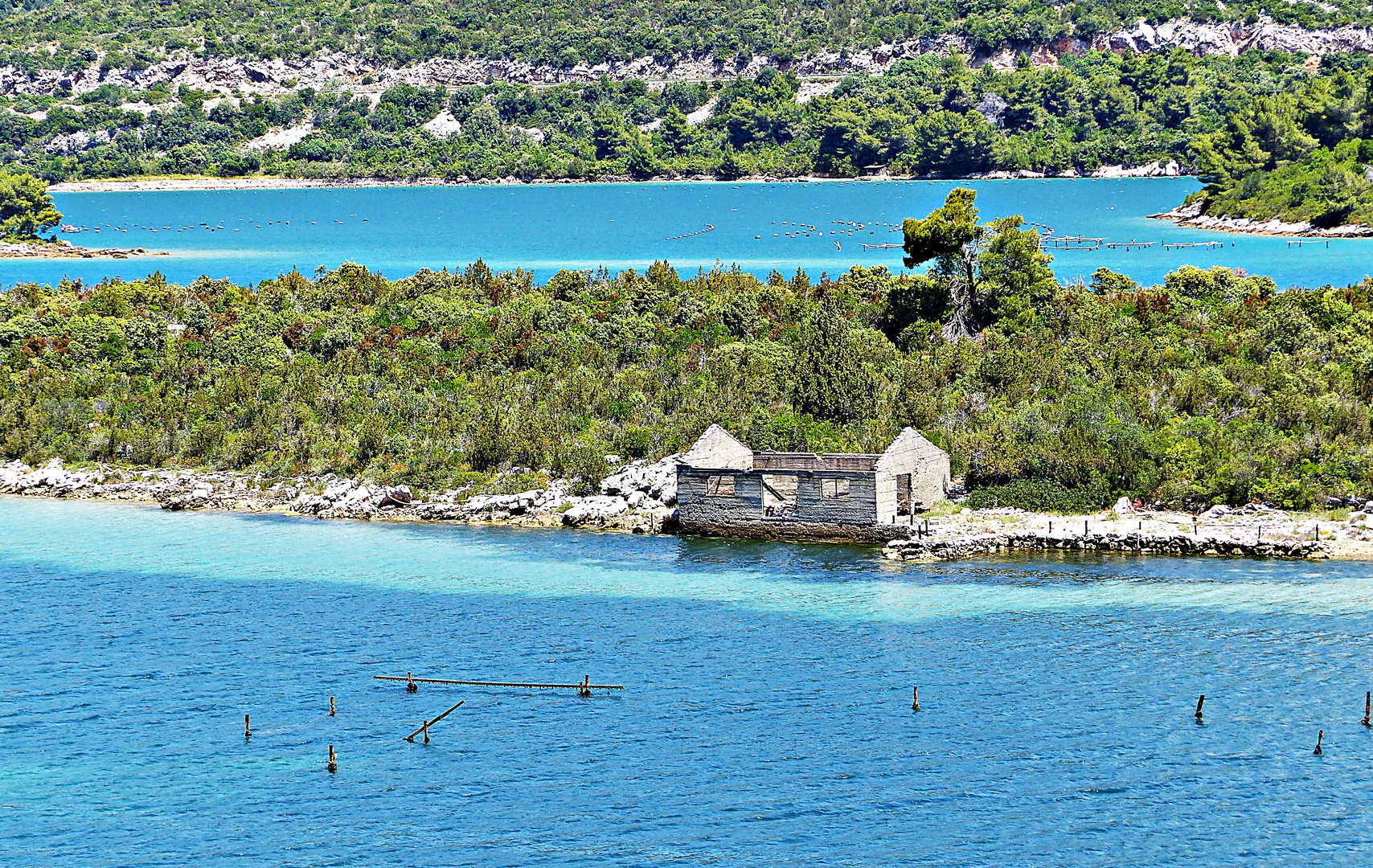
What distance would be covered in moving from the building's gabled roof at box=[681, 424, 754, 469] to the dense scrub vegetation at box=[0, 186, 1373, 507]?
83.4 inches

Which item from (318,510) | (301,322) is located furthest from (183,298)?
(318,510)

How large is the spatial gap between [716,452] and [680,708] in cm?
1336

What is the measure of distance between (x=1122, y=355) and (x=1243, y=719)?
24739 millimetres

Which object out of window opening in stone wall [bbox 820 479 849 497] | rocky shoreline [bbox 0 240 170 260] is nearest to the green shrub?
window opening in stone wall [bbox 820 479 849 497]

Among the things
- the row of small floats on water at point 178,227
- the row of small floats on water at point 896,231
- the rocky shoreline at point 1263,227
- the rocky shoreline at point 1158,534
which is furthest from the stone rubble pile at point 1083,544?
the row of small floats on water at point 178,227

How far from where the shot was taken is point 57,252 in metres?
127

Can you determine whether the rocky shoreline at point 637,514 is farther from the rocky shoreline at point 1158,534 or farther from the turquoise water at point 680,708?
the turquoise water at point 680,708

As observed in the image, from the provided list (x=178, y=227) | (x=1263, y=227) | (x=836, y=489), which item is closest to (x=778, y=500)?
(x=836, y=489)

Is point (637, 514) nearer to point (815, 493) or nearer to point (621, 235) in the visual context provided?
point (815, 493)

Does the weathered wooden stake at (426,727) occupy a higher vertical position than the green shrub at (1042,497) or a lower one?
lower

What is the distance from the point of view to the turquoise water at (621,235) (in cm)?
10712

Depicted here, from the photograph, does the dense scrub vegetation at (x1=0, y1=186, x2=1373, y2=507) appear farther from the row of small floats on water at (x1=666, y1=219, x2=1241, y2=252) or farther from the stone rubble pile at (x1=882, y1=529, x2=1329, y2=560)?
the row of small floats on water at (x1=666, y1=219, x2=1241, y2=252)

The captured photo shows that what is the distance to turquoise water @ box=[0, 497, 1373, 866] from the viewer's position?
981 inches

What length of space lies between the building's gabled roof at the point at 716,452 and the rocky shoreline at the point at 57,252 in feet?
322
